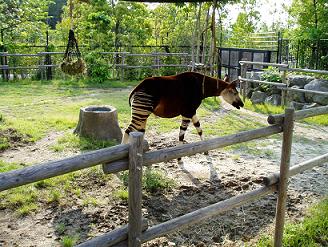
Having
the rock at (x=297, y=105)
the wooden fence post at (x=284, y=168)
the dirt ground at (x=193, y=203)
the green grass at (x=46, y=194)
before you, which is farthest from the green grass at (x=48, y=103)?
the wooden fence post at (x=284, y=168)

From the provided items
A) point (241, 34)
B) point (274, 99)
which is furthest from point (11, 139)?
point (241, 34)

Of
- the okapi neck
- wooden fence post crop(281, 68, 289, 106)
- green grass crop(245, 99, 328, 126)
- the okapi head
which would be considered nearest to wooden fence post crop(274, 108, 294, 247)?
the okapi neck

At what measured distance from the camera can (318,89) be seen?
9398 mm

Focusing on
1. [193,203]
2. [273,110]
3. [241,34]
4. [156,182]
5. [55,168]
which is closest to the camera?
[55,168]

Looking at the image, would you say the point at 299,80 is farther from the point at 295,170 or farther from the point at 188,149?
the point at 188,149

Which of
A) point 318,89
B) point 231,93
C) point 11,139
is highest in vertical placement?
point 231,93

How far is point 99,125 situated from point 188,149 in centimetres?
405

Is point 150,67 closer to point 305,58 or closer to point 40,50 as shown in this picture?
point 40,50

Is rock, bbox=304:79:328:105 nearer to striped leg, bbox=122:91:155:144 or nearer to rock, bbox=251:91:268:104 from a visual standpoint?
rock, bbox=251:91:268:104

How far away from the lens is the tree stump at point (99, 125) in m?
6.55

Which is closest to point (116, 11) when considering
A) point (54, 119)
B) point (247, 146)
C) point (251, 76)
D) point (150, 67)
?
point (150, 67)

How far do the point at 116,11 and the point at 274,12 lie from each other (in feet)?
41.7

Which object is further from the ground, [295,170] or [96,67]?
[96,67]

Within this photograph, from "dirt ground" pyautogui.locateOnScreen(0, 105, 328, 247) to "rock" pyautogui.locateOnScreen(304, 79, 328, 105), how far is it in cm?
310
